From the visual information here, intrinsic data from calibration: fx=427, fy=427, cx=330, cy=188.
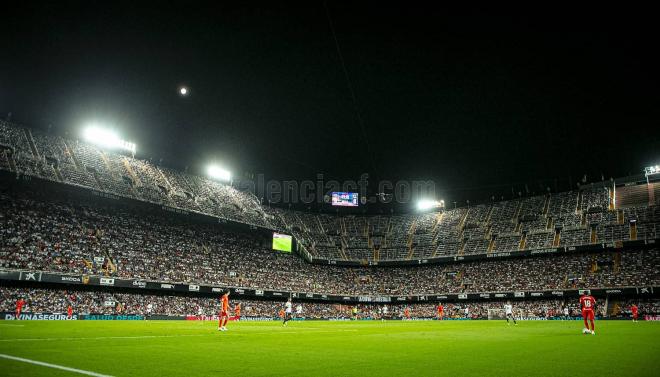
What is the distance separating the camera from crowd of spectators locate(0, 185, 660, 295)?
40.7 m

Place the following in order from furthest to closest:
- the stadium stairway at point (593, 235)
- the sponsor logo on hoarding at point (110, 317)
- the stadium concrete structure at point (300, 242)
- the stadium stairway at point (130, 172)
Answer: the stadium stairway at point (593, 235) → the stadium stairway at point (130, 172) → the stadium concrete structure at point (300, 242) → the sponsor logo on hoarding at point (110, 317)

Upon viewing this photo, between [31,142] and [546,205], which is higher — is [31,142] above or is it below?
above

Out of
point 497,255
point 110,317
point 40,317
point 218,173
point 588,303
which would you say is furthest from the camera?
point 218,173

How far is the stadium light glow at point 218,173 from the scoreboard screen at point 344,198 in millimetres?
20144

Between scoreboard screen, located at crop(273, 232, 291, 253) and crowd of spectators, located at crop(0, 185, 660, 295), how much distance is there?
1340mm

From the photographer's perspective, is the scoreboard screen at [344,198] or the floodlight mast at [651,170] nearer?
the floodlight mast at [651,170]

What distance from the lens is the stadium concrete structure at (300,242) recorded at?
1695 inches

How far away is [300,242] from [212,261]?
19402 mm

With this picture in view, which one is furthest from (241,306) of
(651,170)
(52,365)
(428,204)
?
(651,170)

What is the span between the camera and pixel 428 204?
82000 mm

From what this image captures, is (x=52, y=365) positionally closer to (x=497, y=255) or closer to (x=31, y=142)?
(x=31, y=142)

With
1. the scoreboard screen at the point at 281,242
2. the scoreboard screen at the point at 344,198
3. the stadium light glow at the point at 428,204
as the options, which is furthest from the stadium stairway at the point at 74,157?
the stadium light glow at the point at 428,204

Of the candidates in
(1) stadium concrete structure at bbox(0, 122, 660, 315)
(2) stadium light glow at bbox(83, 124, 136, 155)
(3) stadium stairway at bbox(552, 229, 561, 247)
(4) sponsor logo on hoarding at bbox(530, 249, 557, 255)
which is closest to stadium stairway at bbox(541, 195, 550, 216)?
(1) stadium concrete structure at bbox(0, 122, 660, 315)

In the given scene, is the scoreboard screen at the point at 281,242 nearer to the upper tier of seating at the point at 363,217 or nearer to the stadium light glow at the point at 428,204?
the upper tier of seating at the point at 363,217
